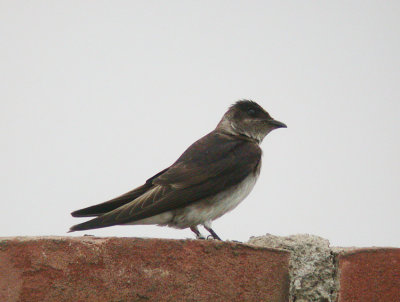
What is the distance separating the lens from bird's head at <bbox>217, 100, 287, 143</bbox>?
430 centimetres

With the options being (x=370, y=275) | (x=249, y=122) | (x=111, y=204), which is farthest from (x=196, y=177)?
(x=370, y=275)

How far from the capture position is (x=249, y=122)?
4.32 metres

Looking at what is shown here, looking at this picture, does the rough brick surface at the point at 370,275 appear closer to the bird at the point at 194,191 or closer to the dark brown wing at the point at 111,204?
the bird at the point at 194,191

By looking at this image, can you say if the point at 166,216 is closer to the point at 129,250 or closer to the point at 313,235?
the point at 313,235

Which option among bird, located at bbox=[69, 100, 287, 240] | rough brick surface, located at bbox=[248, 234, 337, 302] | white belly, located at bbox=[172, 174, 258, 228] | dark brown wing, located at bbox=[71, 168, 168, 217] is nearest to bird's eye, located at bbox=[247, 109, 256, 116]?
bird, located at bbox=[69, 100, 287, 240]

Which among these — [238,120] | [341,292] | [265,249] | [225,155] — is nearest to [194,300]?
[265,249]

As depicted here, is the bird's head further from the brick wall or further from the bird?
the brick wall

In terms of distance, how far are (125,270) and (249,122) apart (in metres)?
2.86

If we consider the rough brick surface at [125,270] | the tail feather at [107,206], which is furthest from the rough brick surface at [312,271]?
the tail feather at [107,206]

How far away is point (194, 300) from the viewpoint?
1.60 metres

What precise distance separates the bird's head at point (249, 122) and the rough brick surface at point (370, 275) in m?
2.56

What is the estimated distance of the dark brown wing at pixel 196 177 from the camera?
2621mm

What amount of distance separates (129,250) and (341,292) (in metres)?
0.63

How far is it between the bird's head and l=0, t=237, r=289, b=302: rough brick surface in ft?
8.58
